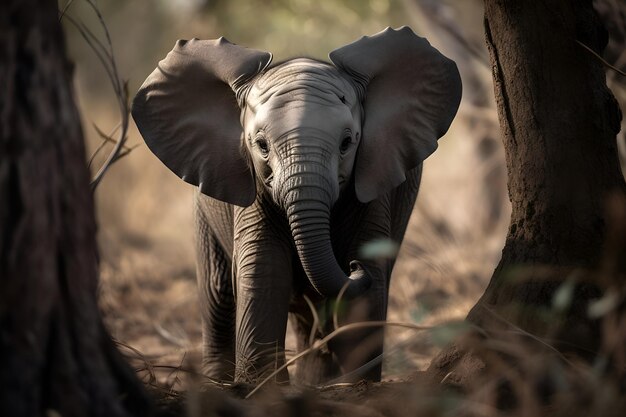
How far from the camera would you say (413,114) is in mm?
4656

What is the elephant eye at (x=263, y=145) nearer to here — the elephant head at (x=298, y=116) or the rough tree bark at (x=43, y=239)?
the elephant head at (x=298, y=116)

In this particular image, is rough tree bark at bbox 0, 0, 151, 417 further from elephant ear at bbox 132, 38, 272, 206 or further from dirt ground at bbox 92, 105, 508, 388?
dirt ground at bbox 92, 105, 508, 388

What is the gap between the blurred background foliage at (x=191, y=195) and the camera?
8.11m

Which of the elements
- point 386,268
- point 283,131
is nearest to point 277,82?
point 283,131

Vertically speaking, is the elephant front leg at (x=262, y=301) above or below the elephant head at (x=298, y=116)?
below

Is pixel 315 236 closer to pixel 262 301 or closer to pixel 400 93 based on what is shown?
pixel 262 301

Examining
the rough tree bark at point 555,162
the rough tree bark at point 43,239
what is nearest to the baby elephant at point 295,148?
the rough tree bark at point 555,162

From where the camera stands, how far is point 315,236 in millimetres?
3898

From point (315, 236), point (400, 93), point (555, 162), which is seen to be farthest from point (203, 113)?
point (555, 162)

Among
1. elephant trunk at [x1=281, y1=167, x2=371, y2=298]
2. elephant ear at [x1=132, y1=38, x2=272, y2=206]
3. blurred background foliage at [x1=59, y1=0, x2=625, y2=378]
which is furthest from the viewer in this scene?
blurred background foliage at [x1=59, y1=0, x2=625, y2=378]

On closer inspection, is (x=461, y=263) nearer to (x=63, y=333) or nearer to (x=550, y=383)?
(x=550, y=383)

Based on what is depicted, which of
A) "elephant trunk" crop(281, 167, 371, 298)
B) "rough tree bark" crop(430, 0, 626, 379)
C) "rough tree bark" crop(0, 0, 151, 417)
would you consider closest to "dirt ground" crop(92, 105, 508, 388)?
"elephant trunk" crop(281, 167, 371, 298)

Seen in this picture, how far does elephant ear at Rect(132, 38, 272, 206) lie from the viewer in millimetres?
4520

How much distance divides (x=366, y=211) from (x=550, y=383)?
1.53 meters
